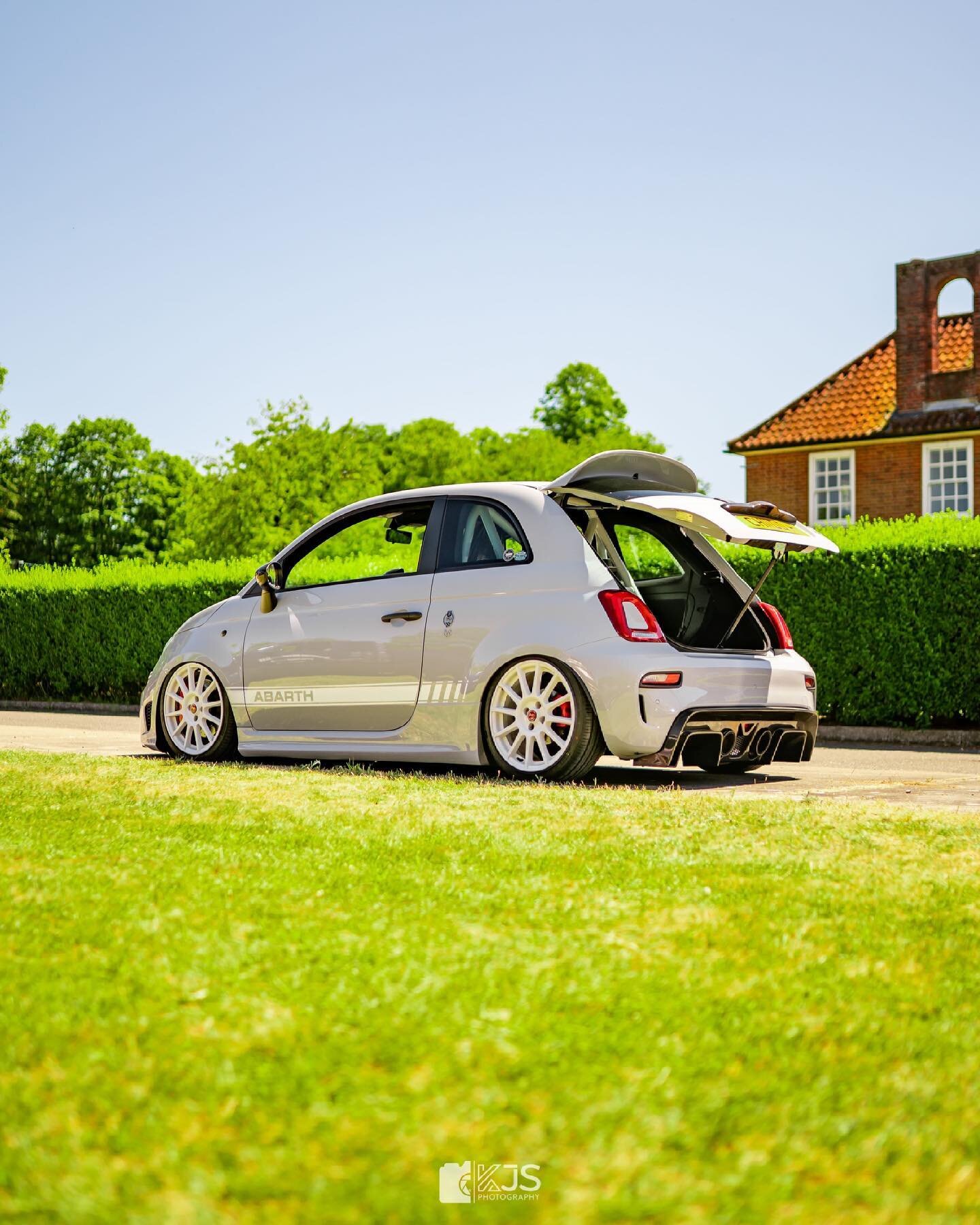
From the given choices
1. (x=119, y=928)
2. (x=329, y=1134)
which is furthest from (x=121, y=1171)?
(x=119, y=928)

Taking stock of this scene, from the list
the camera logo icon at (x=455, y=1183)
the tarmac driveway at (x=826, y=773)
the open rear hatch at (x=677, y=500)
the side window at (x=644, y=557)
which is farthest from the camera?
the side window at (x=644, y=557)

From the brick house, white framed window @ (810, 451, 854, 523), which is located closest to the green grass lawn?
the brick house

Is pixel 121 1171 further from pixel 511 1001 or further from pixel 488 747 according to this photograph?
pixel 488 747

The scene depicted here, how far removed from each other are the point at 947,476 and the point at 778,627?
2337 cm

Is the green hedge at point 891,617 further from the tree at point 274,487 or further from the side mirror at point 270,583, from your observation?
the tree at point 274,487

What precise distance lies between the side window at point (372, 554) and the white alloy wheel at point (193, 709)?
0.95 meters

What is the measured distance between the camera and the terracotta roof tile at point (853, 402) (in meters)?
32.3

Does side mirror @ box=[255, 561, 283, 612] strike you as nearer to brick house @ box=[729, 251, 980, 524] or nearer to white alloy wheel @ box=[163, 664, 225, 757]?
white alloy wheel @ box=[163, 664, 225, 757]

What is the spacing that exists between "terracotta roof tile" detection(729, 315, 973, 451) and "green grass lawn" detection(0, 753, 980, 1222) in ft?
92.5

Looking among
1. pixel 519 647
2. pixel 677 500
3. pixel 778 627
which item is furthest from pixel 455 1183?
pixel 778 627

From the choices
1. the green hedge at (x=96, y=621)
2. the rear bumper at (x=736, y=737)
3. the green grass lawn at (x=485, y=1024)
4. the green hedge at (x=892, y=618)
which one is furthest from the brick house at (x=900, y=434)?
the green grass lawn at (x=485, y=1024)

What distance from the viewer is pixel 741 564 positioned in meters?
16.2

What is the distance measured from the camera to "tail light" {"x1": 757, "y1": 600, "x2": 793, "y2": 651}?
9.42m

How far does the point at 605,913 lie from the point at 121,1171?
2.09m
